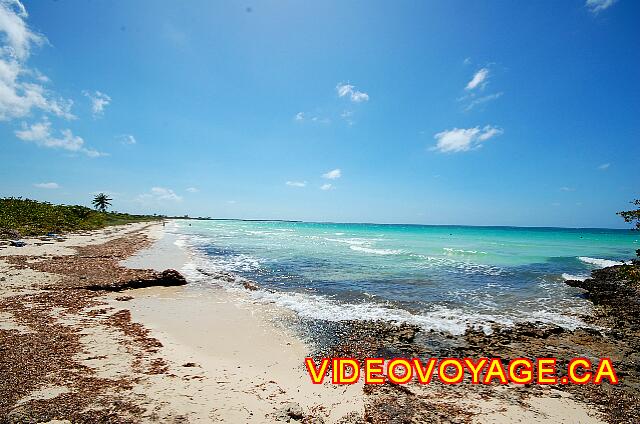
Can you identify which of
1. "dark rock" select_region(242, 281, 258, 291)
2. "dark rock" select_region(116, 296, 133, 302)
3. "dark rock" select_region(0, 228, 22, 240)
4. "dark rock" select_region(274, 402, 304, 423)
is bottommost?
"dark rock" select_region(242, 281, 258, 291)

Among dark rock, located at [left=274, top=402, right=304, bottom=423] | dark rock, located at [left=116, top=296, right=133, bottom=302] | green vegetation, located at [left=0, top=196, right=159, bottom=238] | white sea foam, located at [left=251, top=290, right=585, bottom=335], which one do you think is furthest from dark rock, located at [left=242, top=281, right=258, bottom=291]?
green vegetation, located at [left=0, top=196, right=159, bottom=238]

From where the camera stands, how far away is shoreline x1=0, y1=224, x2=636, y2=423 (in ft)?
19.5

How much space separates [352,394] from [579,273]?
29589mm

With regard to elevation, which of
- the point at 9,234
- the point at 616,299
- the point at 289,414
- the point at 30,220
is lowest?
the point at 616,299

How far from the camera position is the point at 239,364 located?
802cm

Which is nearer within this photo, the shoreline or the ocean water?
the shoreline

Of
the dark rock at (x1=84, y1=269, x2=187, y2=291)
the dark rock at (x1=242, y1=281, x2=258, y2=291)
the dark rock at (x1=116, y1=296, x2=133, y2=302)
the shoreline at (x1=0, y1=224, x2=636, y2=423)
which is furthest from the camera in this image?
the dark rock at (x1=242, y1=281, x2=258, y2=291)

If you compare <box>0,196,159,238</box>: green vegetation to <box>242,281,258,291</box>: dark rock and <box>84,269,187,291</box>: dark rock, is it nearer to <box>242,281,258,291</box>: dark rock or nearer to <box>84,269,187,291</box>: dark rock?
<box>84,269,187,291</box>: dark rock

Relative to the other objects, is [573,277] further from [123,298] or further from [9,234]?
[9,234]

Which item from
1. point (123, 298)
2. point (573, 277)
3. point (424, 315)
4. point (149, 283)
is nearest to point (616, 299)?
point (573, 277)

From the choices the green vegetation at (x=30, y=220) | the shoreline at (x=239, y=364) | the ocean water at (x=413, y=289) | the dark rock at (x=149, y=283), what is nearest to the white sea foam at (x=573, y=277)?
the ocean water at (x=413, y=289)

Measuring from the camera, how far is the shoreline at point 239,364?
5.95m

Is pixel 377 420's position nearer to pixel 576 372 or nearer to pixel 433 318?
pixel 576 372

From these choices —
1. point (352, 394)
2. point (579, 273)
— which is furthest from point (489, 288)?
point (352, 394)
